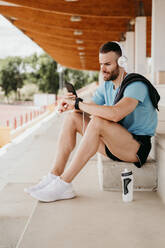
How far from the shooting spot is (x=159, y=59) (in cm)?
808

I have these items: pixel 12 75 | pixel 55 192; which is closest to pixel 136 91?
pixel 55 192

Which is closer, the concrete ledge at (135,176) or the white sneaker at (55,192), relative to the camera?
the white sneaker at (55,192)

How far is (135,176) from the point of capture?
350 cm

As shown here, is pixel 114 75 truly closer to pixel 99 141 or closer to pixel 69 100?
pixel 69 100

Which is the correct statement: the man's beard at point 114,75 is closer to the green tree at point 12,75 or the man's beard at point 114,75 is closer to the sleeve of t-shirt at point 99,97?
the sleeve of t-shirt at point 99,97

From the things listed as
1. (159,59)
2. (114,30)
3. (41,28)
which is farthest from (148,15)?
(41,28)

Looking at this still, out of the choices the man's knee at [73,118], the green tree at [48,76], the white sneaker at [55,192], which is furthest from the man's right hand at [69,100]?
the green tree at [48,76]

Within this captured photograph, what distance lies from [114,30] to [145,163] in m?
12.6

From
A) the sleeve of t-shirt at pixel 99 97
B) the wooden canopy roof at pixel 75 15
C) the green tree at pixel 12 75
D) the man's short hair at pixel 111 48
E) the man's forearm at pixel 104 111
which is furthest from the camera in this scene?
the green tree at pixel 12 75

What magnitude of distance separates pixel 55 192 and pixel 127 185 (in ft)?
2.06

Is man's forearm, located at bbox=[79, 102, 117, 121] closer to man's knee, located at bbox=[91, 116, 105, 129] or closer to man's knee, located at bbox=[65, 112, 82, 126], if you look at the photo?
man's knee, located at bbox=[91, 116, 105, 129]

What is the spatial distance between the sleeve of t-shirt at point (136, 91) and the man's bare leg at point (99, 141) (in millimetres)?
279

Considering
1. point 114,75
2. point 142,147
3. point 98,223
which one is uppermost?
point 114,75

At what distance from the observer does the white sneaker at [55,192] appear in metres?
3.18
